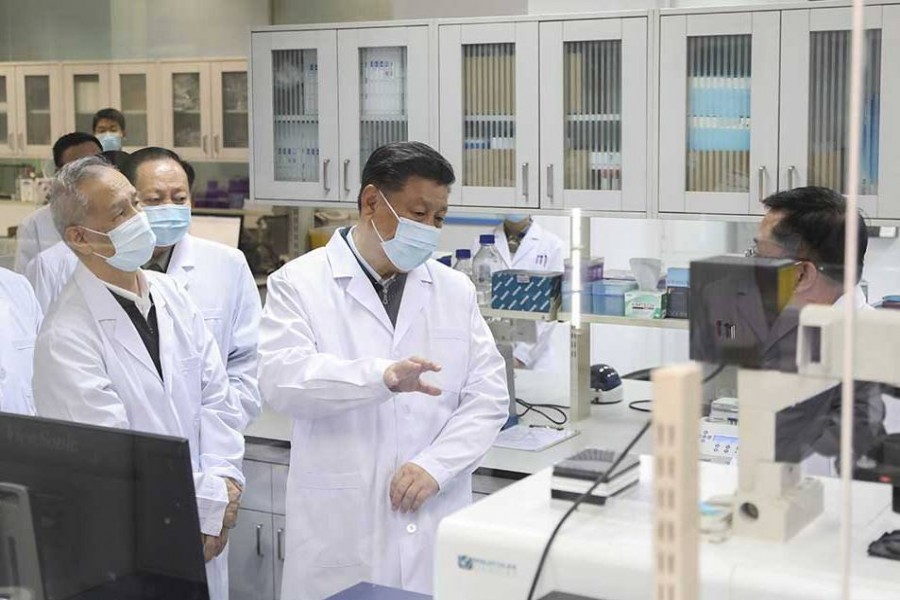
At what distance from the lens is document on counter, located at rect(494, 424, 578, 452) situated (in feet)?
11.2

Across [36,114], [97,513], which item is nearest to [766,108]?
[97,513]

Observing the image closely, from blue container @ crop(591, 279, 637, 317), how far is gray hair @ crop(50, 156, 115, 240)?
157cm

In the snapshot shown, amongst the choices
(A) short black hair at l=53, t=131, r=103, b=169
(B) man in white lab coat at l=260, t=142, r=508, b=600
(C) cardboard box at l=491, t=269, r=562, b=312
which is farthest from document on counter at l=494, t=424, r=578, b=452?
(A) short black hair at l=53, t=131, r=103, b=169

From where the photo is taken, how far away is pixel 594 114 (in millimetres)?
3461

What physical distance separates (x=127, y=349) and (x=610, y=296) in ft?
5.22

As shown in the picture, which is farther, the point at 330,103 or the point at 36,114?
the point at 36,114

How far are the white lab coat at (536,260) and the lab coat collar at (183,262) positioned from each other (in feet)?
4.91

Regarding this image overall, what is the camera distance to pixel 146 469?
4.85ft

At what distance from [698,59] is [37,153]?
369cm

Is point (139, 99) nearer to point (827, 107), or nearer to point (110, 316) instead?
point (110, 316)

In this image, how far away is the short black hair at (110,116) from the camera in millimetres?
5512

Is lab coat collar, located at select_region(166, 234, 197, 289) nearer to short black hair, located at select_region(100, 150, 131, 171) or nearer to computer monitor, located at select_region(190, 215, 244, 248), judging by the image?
short black hair, located at select_region(100, 150, 131, 171)

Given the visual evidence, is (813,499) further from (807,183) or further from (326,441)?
(807,183)

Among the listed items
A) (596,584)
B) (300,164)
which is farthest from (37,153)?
(596,584)
